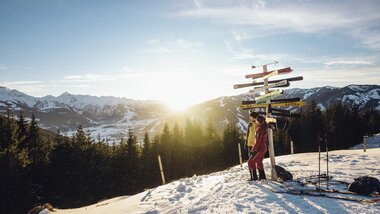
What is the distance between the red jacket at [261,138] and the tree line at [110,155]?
13136 mm

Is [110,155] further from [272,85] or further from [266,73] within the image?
[272,85]

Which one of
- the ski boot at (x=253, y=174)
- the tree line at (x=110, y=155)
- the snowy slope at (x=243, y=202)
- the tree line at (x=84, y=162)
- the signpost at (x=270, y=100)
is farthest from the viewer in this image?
the tree line at (x=110, y=155)

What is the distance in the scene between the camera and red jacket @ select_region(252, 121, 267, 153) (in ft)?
35.1

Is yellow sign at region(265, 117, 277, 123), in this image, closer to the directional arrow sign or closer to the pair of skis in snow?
the directional arrow sign

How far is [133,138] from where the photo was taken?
47281 millimetres

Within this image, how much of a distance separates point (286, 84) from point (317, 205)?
187 inches

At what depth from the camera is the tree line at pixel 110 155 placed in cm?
2794

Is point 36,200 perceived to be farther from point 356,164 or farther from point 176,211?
point 356,164

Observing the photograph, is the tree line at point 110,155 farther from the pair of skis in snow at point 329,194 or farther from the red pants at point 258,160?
the pair of skis in snow at point 329,194

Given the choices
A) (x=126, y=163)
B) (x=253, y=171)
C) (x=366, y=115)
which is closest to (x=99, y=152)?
(x=126, y=163)

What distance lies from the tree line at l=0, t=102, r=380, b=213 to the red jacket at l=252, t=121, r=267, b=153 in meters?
13.1

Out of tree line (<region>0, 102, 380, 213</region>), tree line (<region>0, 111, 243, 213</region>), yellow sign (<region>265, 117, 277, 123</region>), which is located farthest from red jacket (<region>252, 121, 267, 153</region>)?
tree line (<region>0, 111, 243, 213</region>)

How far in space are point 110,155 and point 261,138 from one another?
120 feet

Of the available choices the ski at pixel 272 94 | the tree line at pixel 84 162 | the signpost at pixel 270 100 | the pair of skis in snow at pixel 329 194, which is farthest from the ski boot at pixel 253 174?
the tree line at pixel 84 162
